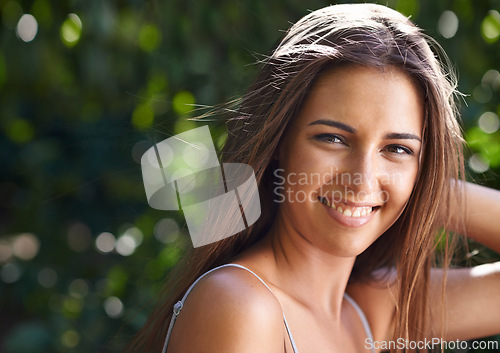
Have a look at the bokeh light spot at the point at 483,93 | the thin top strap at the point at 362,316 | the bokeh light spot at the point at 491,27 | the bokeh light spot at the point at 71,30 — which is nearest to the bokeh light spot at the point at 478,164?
the bokeh light spot at the point at 483,93

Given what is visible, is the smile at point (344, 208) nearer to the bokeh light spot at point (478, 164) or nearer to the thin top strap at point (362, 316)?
the thin top strap at point (362, 316)

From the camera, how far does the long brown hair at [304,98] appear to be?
1128mm

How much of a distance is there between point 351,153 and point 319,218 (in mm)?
132

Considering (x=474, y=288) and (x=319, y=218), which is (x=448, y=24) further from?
(x=319, y=218)

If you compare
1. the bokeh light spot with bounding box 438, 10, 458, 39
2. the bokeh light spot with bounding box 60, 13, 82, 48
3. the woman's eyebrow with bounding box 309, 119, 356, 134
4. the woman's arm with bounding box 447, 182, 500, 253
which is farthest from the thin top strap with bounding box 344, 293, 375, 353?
the bokeh light spot with bounding box 60, 13, 82, 48

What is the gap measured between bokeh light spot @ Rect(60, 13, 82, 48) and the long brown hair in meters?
0.71

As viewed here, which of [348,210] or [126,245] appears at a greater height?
[348,210]

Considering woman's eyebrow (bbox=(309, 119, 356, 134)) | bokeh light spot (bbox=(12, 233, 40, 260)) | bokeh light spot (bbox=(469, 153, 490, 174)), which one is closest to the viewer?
woman's eyebrow (bbox=(309, 119, 356, 134))

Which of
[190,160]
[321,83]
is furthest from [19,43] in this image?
[321,83]

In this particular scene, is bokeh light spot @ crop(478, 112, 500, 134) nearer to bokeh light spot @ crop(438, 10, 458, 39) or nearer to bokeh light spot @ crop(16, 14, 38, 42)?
bokeh light spot @ crop(438, 10, 458, 39)

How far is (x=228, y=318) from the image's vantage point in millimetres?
988

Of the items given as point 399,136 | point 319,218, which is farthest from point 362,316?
point 399,136

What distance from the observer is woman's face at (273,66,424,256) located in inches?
42.9

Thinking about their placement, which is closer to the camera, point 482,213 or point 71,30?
point 482,213
